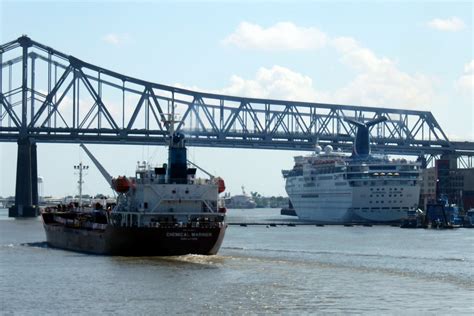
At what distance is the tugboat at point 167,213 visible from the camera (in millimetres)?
63562

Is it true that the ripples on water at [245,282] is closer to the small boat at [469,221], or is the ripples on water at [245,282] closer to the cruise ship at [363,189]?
the small boat at [469,221]

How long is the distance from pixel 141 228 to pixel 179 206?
10.2ft

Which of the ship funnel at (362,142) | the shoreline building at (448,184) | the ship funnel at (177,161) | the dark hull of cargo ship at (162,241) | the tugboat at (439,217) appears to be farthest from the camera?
Result: the shoreline building at (448,184)

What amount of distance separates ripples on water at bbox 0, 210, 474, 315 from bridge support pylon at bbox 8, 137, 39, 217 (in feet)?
246

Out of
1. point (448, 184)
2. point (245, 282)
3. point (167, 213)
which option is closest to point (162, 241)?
point (167, 213)

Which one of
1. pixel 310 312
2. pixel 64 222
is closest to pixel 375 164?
pixel 64 222

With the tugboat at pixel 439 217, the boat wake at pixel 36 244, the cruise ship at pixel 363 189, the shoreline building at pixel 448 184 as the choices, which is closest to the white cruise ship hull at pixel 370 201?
the cruise ship at pixel 363 189

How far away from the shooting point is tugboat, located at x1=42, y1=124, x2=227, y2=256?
209ft

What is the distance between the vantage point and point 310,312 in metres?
42.3

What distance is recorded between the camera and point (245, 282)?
169 feet

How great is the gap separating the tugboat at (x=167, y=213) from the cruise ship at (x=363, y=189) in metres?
77.8

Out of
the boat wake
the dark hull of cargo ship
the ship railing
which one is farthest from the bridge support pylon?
the ship railing

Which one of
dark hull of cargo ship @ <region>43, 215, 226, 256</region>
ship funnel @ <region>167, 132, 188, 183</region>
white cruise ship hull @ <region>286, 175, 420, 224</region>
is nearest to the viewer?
dark hull of cargo ship @ <region>43, 215, 226, 256</region>

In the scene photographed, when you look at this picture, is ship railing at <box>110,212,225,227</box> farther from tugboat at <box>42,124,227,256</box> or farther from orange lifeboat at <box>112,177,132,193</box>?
orange lifeboat at <box>112,177,132,193</box>
